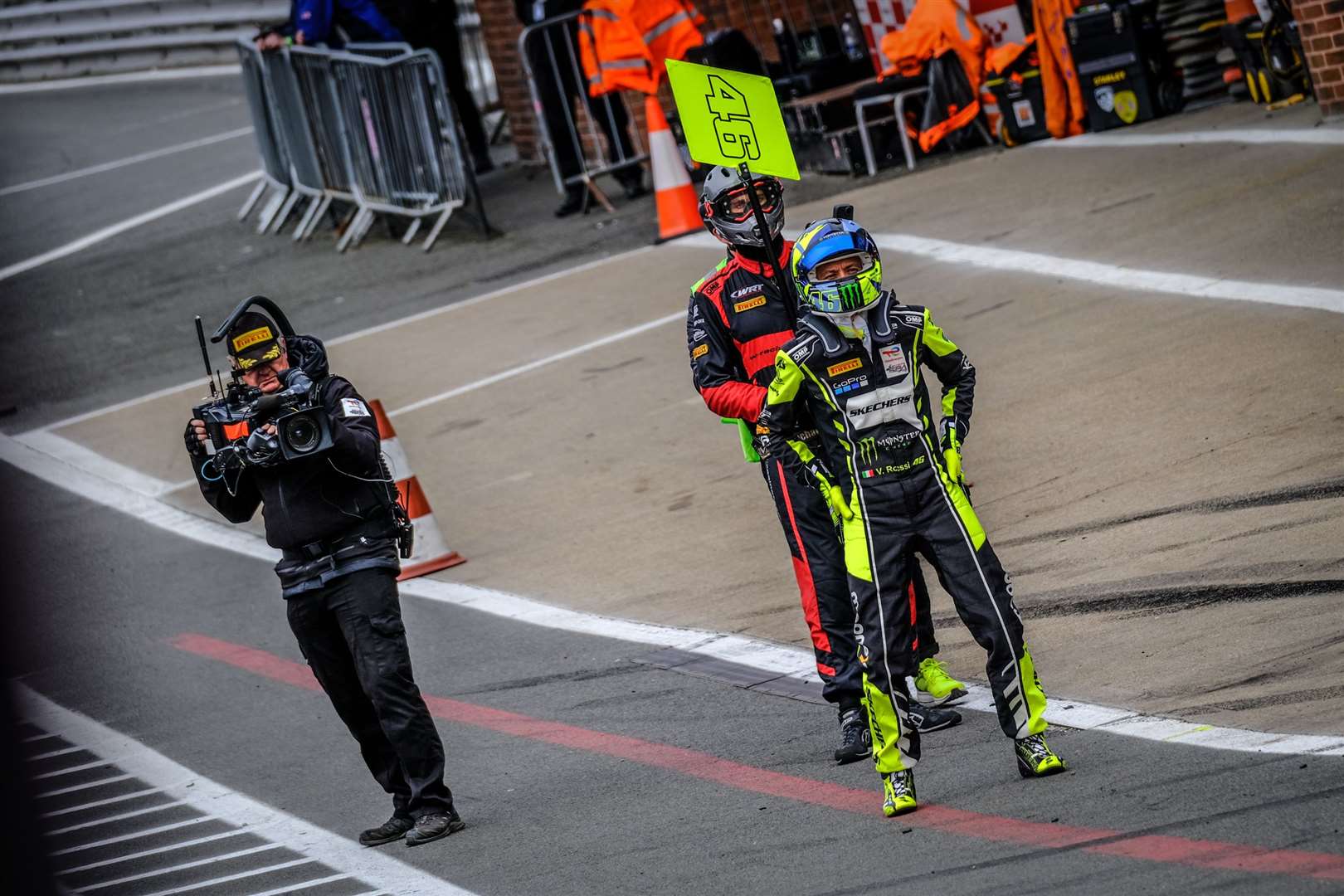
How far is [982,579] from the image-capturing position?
5.38 meters

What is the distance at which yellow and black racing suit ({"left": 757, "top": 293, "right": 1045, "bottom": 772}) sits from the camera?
212 inches

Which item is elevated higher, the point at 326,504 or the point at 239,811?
the point at 326,504

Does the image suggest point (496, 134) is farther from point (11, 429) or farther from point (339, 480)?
point (339, 480)

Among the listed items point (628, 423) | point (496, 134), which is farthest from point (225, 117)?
point (628, 423)

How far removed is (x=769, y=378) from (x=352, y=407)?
1.49 meters

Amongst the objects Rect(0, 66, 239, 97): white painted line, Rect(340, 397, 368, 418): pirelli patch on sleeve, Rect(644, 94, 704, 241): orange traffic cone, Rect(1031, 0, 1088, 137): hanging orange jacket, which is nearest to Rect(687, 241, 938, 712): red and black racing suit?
Answer: Rect(340, 397, 368, 418): pirelli patch on sleeve

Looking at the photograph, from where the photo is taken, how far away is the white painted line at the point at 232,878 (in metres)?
6.12

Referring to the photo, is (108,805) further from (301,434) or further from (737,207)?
(737,207)

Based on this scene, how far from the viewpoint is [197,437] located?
6207 mm

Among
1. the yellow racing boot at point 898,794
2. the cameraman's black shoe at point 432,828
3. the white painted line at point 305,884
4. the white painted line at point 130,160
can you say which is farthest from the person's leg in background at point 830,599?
the white painted line at point 130,160

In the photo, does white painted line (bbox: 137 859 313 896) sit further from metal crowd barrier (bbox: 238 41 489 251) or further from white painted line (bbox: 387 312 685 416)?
metal crowd barrier (bbox: 238 41 489 251)

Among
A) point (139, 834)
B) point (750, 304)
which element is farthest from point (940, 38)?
point (139, 834)

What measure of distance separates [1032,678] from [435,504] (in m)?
6.09

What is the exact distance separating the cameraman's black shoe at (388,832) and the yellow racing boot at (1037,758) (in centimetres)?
224
